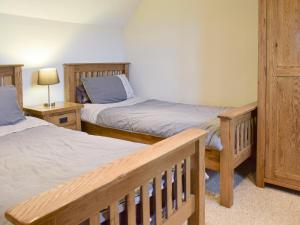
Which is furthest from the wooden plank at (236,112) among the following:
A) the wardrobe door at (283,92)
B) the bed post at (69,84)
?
the bed post at (69,84)

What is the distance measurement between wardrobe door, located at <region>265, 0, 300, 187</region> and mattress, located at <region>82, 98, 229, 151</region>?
1.59ft

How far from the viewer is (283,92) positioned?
8.10 ft

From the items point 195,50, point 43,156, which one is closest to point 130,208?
point 43,156

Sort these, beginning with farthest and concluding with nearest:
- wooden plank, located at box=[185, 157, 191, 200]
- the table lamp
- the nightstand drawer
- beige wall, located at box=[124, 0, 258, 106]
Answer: beige wall, located at box=[124, 0, 258, 106] → the table lamp → the nightstand drawer → wooden plank, located at box=[185, 157, 191, 200]

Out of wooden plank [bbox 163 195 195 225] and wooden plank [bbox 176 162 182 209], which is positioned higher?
wooden plank [bbox 176 162 182 209]

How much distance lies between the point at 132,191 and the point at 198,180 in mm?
554

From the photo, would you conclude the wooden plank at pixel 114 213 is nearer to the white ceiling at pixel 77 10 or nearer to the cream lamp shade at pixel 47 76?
the cream lamp shade at pixel 47 76

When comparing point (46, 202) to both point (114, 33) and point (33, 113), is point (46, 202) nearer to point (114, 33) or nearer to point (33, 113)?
point (33, 113)

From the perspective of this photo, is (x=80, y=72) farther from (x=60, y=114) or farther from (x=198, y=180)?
(x=198, y=180)

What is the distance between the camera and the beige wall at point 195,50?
132 inches

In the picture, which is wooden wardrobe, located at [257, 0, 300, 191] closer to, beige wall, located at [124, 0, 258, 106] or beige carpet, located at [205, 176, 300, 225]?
beige carpet, located at [205, 176, 300, 225]

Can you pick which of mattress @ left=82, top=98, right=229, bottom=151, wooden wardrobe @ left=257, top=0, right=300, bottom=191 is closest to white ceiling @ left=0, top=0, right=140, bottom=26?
mattress @ left=82, top=98, right=229, bottom=151

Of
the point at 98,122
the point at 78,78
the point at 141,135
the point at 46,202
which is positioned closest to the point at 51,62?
the point at 78,78

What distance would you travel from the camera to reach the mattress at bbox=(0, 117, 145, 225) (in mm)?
1376
